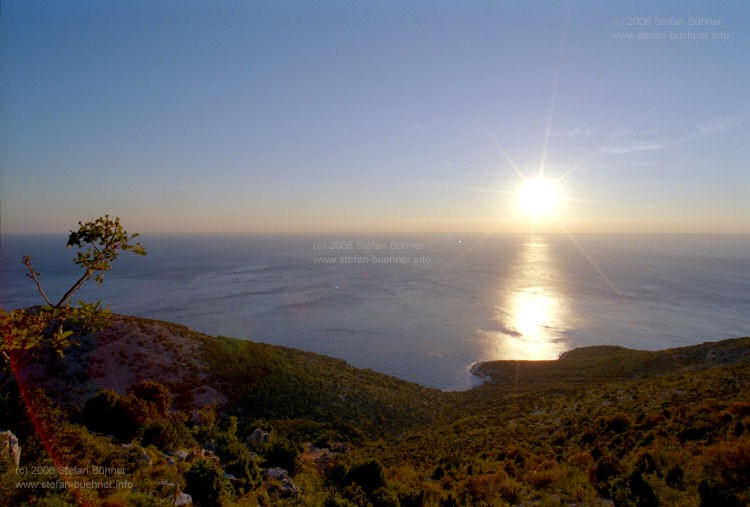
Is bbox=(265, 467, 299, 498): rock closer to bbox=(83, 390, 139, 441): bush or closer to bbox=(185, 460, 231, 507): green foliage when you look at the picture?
bbox=(185, 460, 231, 507): green foliage

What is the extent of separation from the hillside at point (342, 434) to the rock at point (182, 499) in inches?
3.2

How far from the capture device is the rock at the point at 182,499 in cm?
725

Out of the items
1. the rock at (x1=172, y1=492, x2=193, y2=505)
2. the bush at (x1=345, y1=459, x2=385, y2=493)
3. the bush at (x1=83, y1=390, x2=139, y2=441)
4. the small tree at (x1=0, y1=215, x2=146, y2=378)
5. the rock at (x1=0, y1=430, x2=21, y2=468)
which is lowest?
the bush at (x1=345, y1=459, x2=385, y2=493)

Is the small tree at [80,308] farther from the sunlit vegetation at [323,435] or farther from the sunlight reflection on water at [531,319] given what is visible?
the sunlight reflection on water at [531,319]

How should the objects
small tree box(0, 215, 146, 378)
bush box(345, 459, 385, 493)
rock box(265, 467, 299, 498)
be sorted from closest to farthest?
small tree box(0, 215, 146, 378) < rock box(265, 467, 299, 498) < bush box(345, 459, 385, 493)

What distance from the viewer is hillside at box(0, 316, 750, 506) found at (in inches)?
311

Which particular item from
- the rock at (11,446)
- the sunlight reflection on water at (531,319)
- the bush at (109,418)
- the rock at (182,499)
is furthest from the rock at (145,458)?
the sunlight reflection on water at (531,319)

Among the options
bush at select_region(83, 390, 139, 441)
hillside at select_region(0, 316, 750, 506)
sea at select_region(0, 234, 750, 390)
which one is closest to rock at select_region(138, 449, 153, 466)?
hillside at select_region(0, 316, 750, 506)

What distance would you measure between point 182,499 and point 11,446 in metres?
3.77

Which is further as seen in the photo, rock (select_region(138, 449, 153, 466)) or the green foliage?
rock (select_region(138, 449, 153, 466))

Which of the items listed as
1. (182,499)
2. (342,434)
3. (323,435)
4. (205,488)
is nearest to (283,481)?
(205,488)

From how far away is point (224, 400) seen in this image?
24109 millimetres

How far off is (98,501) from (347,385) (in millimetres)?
26315

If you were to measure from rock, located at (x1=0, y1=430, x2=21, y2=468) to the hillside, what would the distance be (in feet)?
1.41
